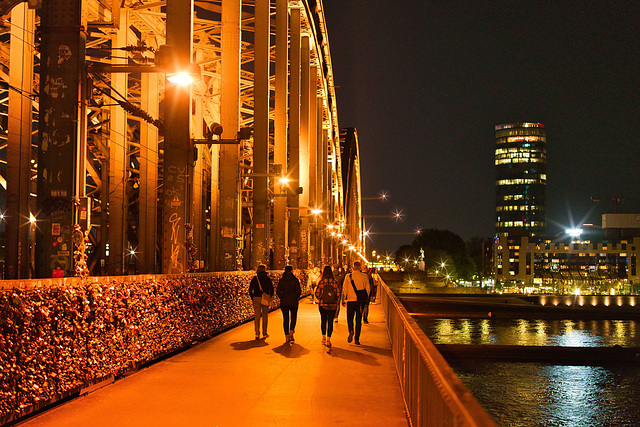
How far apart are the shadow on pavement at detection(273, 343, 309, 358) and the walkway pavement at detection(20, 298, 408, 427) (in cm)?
2

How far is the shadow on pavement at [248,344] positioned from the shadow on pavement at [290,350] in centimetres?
51

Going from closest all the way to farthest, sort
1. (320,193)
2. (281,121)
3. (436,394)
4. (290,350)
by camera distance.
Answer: (436,394)
(290,350)
(281,121)
(320,193)

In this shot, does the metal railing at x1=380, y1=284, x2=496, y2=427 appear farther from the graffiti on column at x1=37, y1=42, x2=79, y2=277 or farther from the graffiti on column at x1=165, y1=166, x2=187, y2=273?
the graffiti on column at x1=165, y1=166, x2=187, y2=273

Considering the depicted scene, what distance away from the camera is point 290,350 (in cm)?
→ 1423

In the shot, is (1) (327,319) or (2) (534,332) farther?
(2) (534,332)

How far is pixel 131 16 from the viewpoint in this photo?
128 ft

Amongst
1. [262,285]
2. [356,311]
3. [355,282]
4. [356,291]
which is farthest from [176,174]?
[356,311]

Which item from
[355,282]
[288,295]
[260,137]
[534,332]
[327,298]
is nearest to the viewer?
[327,298]

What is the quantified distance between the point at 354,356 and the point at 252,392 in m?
4.32

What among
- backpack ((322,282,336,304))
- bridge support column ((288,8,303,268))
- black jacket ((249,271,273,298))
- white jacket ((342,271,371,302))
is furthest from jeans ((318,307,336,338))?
bridge support column ((288,8,303,268))

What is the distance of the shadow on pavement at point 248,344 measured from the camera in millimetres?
14742

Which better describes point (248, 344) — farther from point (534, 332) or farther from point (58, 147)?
point (534, 332)

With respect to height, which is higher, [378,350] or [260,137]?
[260,137]

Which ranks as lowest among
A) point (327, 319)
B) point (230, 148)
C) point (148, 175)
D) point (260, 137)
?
point (327, 319)
